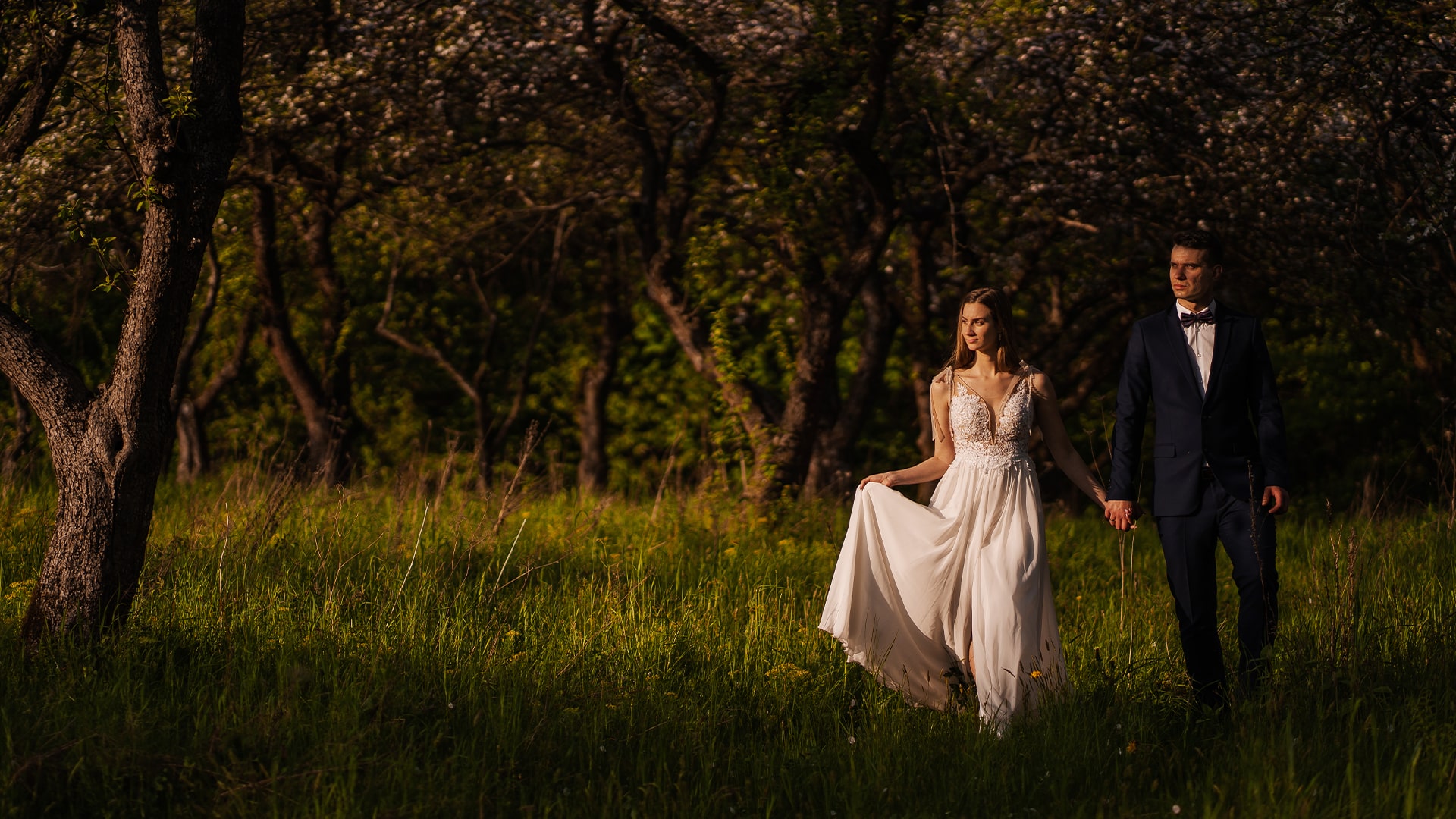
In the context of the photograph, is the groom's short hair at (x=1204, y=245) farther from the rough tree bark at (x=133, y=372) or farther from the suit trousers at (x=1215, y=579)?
the rough tree bark at (x=133, y=372)

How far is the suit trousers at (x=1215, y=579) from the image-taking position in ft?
16.1

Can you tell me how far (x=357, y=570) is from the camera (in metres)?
6.89

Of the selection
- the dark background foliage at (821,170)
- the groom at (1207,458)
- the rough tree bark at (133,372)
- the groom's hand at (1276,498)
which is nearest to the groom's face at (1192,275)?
the groom at (1207,458)

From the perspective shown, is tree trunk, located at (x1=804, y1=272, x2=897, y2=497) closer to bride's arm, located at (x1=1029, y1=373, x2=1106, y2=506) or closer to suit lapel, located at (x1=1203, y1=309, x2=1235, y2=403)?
bride's arm, located at (x1=1029, y1=373, x2=1106, y2=506)

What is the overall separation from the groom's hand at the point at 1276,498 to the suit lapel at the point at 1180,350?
484 millimetres

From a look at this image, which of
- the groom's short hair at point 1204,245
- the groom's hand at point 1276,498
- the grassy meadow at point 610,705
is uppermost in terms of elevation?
the groom's short hair at point 1204,245

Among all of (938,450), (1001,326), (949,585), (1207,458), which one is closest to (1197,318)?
(1207,458)

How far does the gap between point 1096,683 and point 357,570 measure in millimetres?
3994

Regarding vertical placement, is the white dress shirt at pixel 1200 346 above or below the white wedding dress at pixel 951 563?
above

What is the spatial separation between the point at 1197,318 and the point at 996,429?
3.13 feet

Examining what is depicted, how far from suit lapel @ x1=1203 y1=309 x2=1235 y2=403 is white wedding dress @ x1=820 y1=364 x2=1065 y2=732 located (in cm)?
77

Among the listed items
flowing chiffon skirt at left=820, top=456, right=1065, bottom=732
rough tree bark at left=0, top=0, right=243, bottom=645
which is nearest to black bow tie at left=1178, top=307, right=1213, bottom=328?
flowing chiffon skirt at left=820, top=456, right=1065, bottom=732

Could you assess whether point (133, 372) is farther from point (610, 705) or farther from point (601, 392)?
point (601, 392)

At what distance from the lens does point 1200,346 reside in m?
5.16
